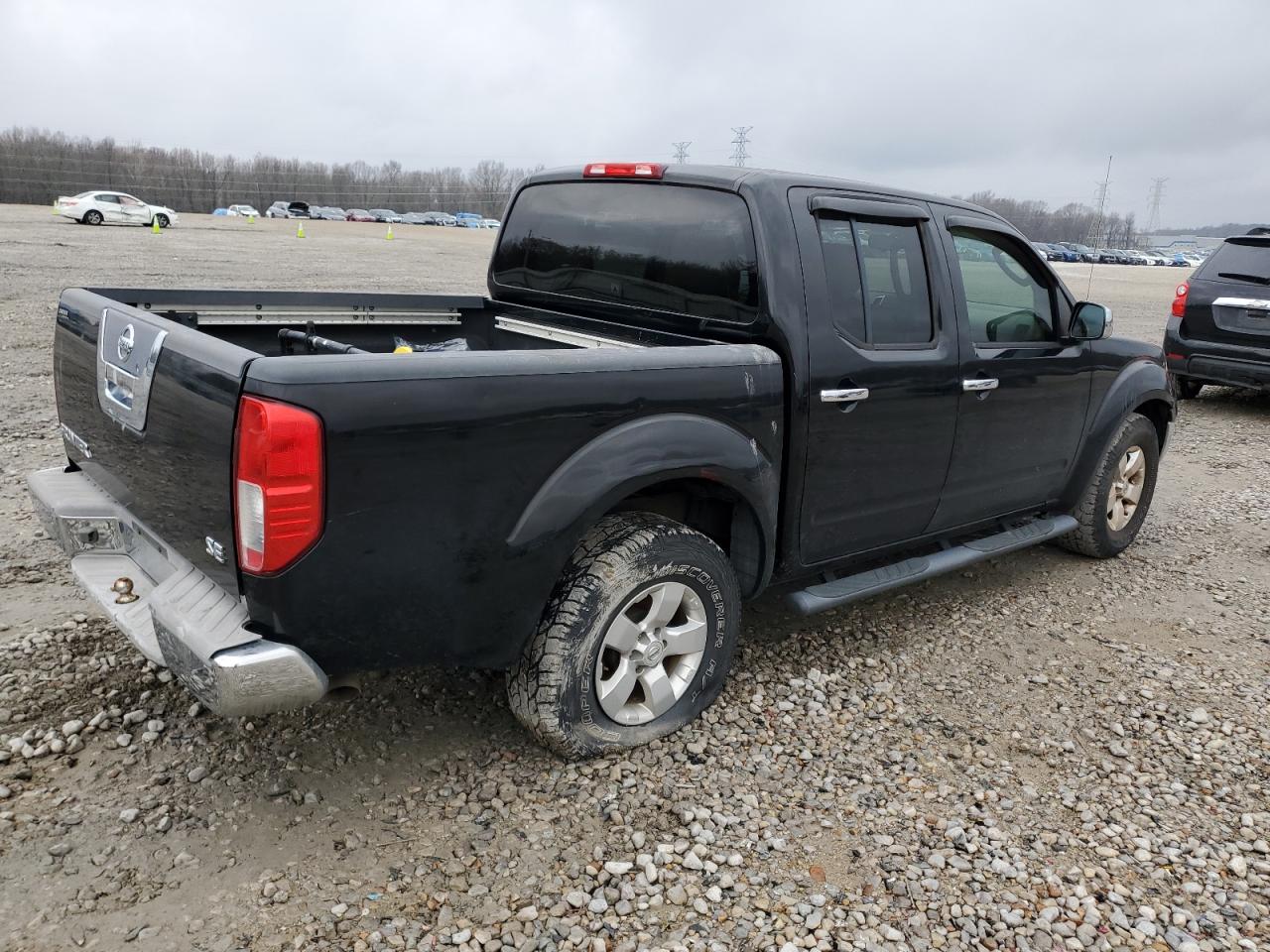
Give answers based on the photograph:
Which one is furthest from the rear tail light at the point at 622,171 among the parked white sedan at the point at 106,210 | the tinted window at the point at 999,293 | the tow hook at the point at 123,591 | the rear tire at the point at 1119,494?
the parked white sedan at the point at 106,210

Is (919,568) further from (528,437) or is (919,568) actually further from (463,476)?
(463,476)

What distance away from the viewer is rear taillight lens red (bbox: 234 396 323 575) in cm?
227

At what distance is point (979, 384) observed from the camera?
13.1 ft

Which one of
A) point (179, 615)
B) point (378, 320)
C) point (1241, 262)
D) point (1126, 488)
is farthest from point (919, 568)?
point (1241, 262)

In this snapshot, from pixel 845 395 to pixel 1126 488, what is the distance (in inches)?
111

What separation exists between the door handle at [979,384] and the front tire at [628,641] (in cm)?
143

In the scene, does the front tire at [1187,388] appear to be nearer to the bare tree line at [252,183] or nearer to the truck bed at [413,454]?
the truck bed at [413,454]

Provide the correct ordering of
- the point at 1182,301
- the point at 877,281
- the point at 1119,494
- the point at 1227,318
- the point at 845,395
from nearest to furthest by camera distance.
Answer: the point at 845,395
the point at 877,281
the point at 1119,494
the point at 1227,318
the point at 1182,301

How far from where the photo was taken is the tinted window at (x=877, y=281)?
11.7ft

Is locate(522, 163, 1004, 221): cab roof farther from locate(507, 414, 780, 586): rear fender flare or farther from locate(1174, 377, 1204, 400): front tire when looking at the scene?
locate(1174, 377, 1204, 400): front tire

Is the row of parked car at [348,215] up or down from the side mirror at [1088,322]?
up

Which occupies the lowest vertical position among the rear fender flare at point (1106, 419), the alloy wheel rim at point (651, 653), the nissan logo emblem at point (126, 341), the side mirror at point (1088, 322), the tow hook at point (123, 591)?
the alloy wheel rim at point (651, 653)

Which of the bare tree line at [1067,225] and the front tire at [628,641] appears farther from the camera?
the bare tree line at [1067,225]

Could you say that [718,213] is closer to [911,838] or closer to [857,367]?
[857,367]
